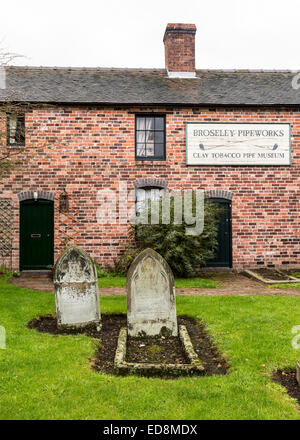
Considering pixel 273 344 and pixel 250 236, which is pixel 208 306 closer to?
pixel 273 344

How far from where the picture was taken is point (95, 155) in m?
14.4

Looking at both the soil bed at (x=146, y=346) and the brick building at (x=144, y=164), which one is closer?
the soil bed at (x=146, y=346)

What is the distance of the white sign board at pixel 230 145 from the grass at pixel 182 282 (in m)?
4.14

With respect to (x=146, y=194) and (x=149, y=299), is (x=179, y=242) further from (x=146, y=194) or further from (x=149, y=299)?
(x=149, y=299)

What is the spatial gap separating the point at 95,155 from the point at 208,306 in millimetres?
7478

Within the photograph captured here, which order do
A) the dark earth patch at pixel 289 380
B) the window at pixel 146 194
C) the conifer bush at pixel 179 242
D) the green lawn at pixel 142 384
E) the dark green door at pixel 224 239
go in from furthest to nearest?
1. the dark green door at pixel 224 239
2. the window at pixel 146 194
3. the conifer bush at pixel 179 242
4. the dark earth patch at pixel 289 380
5. the green lawn at pixel 142 384

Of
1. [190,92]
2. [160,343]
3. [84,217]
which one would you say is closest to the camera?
[160,343]

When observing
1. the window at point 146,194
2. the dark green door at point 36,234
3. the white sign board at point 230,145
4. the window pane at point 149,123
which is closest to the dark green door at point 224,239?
the white sign board at point 230,145

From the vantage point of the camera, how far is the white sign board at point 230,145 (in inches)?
572

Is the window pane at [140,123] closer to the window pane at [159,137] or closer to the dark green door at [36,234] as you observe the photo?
the window pane at [159,137]

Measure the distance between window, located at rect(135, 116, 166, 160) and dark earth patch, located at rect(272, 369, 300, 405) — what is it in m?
10.3

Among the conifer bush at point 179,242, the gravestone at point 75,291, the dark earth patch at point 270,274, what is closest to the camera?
the gravestone at point 75,291
